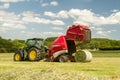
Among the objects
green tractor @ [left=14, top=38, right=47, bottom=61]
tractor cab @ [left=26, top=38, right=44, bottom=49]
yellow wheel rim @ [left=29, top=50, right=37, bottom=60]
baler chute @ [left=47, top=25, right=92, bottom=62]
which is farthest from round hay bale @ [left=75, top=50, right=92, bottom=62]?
tractor cab @ [left=26, top=38, right=44, bottom=49]

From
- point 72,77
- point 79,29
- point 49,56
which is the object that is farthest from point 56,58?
point 72,77

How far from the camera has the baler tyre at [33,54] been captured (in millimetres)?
26648

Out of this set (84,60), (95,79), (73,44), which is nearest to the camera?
→ (95,79)

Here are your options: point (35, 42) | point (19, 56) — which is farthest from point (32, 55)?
point (19, 56)

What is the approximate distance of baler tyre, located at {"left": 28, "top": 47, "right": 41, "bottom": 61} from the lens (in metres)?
26.6

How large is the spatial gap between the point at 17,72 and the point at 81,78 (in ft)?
9.05

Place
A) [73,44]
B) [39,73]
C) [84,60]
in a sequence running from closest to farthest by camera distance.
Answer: [39,73]
[84,60]
[73,44]

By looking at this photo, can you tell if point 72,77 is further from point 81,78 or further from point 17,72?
point 17,72

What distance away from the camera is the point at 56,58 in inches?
1027

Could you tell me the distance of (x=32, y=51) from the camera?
2705 centimetres

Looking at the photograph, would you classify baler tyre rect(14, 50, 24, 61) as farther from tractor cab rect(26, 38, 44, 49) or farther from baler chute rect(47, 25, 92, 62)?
baler chute rect(47, 25, 92, 62)

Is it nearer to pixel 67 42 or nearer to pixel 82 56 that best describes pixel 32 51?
pixel 67 42

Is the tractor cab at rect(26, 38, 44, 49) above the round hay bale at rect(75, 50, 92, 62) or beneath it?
above

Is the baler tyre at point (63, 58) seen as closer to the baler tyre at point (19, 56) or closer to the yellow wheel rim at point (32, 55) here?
the yellow wheel rim at point (32, 55)
